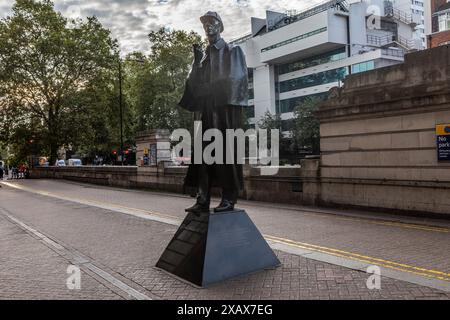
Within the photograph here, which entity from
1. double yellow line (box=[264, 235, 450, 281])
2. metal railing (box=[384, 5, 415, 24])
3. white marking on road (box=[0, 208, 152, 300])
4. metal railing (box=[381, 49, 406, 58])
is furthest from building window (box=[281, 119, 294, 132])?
double yellow line (box=[264, 235, 450, 281])

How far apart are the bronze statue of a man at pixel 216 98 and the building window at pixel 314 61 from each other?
6049 centimetres

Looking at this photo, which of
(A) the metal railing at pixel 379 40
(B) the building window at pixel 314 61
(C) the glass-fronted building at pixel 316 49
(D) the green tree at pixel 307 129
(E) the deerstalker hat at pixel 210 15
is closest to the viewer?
(E) the deerstalker hat at pixel 210 15

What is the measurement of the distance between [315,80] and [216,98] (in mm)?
62489

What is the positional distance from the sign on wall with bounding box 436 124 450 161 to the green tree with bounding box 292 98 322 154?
4237cm

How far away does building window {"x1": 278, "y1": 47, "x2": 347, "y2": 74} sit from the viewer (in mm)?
63622

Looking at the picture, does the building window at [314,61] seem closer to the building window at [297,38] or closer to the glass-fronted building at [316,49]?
the glass-fronted building at [316,49]

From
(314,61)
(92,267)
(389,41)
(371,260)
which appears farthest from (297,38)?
(92,267)

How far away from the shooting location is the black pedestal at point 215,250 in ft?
19.3

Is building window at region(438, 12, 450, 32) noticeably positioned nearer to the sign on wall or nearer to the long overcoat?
the sign on wall

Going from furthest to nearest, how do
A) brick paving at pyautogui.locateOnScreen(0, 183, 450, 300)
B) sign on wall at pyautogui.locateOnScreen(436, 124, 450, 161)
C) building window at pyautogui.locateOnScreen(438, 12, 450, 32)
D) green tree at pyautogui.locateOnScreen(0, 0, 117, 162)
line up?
1. building window at pyautogui.locateOnScreen(438, 12, 450, 32)
2. green tree at pyautogui.locateOnScreen(0, 0, 117, 162)
3. sign on wall at pyautogui.locateOnScreen(436, 124, 450, 161)
4. brick paving at pyautogui.locateOnScreen(0, 183, 450, 300)

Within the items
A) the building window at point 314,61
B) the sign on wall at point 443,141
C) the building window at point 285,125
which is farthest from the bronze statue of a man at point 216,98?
the building window at point 285,125

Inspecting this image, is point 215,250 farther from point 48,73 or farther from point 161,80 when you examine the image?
point 161,80

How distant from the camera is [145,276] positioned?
6.33m

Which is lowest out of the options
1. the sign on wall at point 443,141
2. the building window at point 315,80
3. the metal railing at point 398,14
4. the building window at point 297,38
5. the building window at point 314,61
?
the sign on wall at point 443,141
